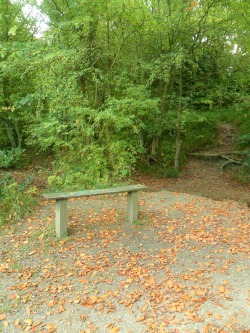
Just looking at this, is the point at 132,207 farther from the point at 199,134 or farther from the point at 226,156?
the point at 199,134

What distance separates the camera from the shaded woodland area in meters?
8.34

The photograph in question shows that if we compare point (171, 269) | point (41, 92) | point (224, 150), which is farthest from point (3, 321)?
point (224, 150)

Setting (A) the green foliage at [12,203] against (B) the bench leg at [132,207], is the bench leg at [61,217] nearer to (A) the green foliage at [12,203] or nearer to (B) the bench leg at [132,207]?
(B) the bench leg at [132,207]

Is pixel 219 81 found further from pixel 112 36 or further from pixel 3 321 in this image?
pixel 3 321

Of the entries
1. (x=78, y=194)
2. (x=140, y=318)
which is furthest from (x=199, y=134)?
(x=140, y=318)

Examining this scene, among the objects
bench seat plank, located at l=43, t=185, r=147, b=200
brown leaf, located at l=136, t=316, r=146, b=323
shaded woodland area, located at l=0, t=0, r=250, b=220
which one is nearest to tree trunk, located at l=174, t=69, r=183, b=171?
shaded woodland area, located at l=0, t=0, r=250, b=220

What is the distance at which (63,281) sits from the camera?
4.41 m

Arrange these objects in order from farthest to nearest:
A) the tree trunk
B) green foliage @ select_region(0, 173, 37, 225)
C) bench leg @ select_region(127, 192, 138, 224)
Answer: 1. the tree trunk
2. green foliage @ select_region(0, 173, 37, 225)
3. bench leg @ select_region(127, 192, 138, 224)

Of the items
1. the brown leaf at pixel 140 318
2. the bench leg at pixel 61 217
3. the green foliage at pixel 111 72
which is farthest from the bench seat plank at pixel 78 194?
the green foliage at pixel 111 72

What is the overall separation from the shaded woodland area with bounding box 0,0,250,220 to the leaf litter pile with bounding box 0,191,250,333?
6.04 ft

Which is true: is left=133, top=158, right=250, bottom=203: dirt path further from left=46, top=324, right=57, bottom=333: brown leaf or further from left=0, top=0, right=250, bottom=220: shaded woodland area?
left=46, top=324, right=57, bottom=333: brown leaf

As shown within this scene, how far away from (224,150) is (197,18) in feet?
18.0

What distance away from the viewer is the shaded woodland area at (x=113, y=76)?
834 cm

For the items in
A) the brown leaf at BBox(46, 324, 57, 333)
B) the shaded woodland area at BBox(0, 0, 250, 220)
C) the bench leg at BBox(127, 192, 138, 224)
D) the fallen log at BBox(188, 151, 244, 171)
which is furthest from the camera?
the fallen log at BBox(188, 151, 244, 171)
